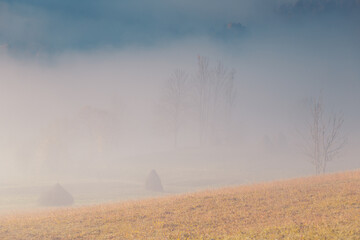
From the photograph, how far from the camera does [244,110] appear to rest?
18662 cm

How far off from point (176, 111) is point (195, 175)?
107ft

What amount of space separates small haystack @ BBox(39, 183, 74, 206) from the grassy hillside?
17262 millimetres

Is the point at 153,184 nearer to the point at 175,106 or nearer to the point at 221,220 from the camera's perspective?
the point at 221,220

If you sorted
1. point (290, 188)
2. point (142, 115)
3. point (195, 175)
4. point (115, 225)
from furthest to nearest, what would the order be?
point (142, 115), point (195, 175), point (290, 188), point (115, 225)

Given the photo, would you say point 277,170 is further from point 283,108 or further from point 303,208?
point 283,108

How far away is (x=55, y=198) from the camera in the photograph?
33.8 metres

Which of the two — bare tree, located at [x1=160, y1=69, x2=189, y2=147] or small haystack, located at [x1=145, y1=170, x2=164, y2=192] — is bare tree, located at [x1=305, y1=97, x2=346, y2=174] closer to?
small haystack, located at [x1=145, y1=170, x2=164, y2=192]

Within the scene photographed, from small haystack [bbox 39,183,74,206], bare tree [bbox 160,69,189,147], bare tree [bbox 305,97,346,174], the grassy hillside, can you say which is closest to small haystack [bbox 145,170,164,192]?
small haystack [bbox 39,183,74,206]

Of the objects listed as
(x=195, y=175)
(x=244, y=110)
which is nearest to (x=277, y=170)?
(x=195, y=175)

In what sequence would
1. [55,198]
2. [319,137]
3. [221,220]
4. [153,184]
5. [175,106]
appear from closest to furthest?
[221,220]
[55,198]
[153,184]
[319,137]
[175,106]

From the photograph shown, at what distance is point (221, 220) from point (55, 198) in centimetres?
2377

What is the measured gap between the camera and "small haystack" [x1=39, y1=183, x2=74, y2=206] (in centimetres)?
3345

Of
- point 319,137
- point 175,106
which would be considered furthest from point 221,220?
point 175,106

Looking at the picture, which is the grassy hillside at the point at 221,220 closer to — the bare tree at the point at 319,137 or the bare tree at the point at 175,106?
the bare tree at the point at 319,137
